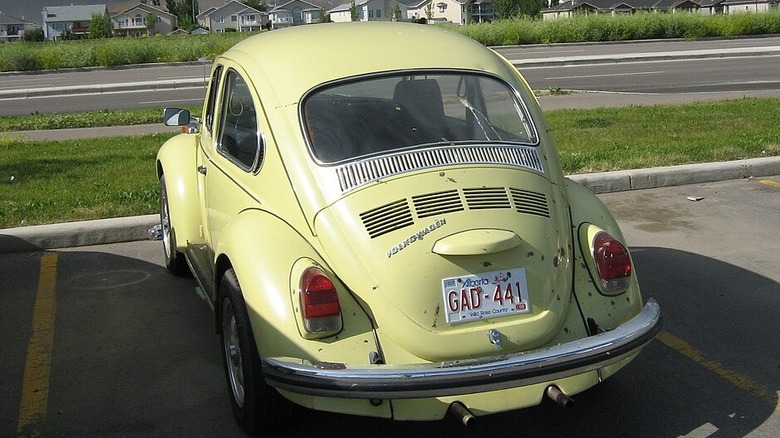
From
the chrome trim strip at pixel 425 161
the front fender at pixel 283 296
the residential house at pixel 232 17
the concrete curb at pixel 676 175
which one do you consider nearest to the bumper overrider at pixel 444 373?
the front fender at pixel 283 296

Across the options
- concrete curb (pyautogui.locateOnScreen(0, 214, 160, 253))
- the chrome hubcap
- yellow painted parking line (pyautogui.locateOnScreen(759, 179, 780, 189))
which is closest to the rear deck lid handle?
the chrome hubcap

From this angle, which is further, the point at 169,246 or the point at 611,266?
the point at 169,246

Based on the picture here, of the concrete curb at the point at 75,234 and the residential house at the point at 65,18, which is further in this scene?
the residential house at the point at 65,18

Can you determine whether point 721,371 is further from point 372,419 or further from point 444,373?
point 444,373

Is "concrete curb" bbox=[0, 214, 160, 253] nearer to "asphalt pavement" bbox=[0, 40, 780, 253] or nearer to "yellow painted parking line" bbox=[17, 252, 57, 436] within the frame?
"asphalt pavement" bbox=[0, 40, 780, 253]

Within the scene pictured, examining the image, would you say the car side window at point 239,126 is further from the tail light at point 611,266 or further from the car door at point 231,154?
the tail light at point 611,266

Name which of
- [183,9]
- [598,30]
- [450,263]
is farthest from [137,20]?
[450,263]

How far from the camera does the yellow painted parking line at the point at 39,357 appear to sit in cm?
462

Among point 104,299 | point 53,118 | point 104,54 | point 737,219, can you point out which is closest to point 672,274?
point 737,219

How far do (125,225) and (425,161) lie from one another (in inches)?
163

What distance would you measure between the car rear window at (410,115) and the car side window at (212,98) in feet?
4.42

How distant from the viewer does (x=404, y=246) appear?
13.1 ft

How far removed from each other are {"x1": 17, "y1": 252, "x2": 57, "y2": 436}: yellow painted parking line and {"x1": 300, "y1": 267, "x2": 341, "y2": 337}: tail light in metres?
1.57

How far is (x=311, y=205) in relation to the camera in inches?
169
